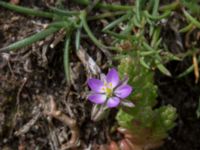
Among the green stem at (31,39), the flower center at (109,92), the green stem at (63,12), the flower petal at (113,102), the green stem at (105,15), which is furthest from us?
the green stem at (105,15)

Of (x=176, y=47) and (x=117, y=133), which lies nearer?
(x=117, y=133)

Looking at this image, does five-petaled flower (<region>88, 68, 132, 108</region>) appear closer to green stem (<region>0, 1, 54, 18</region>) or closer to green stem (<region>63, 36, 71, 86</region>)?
green stem (<region>63, 36, 71, 86</region>)

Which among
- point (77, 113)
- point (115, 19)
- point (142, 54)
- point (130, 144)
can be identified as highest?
point (115, 19)

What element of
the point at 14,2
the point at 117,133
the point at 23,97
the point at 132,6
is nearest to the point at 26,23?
the point at 14,2

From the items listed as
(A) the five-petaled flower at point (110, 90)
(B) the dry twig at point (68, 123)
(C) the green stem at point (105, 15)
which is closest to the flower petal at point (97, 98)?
(A) the five-petaled flower at point (110, 90)

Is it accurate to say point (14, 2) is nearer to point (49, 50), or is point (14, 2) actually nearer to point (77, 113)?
point (49, 50)

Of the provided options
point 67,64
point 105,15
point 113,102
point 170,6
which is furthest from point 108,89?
point 170,6

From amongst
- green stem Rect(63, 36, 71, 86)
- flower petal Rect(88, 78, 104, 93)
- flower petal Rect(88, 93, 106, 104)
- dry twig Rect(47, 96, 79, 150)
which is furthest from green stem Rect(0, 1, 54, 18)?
flower petal Rect(88, 93, 106, 104)

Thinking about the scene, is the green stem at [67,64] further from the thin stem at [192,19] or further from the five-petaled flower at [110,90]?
the thin stem at [192,19]

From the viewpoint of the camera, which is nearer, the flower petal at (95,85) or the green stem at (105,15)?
the flower petal at (95,85)
